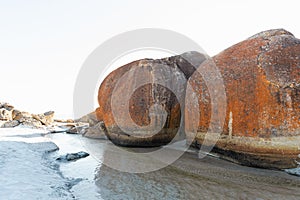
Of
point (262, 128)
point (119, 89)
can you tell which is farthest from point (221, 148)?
point (119, 89)

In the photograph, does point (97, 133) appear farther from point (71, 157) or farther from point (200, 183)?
point (200, 183)

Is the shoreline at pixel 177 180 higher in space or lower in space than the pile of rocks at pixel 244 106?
lower

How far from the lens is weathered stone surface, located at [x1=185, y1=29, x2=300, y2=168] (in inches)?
165

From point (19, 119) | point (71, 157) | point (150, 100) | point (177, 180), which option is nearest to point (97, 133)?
point (150, 100)

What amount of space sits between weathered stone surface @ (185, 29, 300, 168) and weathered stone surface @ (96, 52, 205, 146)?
1.84 metres

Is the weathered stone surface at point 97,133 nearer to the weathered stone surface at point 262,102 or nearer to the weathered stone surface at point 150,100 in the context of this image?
the weathered stone surface at point 150,100

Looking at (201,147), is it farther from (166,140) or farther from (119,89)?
(119,89)

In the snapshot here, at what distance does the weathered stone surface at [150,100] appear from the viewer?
7.00 metres

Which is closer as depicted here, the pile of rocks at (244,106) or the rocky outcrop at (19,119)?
the pile of rocks at (244,106)

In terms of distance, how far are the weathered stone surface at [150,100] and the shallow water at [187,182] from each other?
2.27 metres

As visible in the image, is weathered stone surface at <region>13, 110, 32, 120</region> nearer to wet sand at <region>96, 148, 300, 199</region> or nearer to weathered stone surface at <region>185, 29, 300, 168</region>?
wet sand at <region>96, 148, 300, 199</region>

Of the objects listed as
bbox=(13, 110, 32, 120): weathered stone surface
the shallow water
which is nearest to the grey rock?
the shallow water

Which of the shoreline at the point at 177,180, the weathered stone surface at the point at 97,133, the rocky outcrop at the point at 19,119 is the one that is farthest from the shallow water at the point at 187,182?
the rocky outcrop at the point at 19,119

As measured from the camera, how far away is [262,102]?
174 inches
